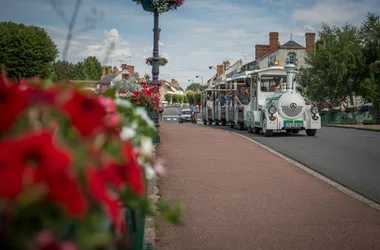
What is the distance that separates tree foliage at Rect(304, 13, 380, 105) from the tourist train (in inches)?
864

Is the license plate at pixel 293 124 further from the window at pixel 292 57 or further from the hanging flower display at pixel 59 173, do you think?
the window at pixel 292 57

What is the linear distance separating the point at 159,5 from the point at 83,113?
14.4 m

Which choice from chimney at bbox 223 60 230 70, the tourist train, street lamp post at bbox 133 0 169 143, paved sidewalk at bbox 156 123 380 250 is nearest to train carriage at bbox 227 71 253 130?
the tourist train

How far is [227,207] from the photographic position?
6.98 metres

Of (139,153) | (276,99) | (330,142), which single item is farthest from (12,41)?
(139,153)

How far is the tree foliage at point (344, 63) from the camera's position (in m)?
48.3

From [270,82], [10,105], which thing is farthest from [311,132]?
[10,105]

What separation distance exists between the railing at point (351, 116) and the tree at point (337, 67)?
6.70 meters

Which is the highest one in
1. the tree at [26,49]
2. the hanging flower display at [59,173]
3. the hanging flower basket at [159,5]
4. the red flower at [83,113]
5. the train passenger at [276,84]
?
the tree at [26,49]

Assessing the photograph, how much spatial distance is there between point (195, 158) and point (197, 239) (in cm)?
726

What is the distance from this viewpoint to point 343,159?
12625 millimetres

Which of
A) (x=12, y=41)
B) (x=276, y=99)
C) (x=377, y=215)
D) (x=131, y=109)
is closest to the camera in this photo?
(x=131, y=109)

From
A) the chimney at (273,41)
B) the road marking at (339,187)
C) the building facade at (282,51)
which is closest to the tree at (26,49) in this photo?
the building facade at (282,51)

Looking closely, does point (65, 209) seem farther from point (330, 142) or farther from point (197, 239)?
point (330, 142)
